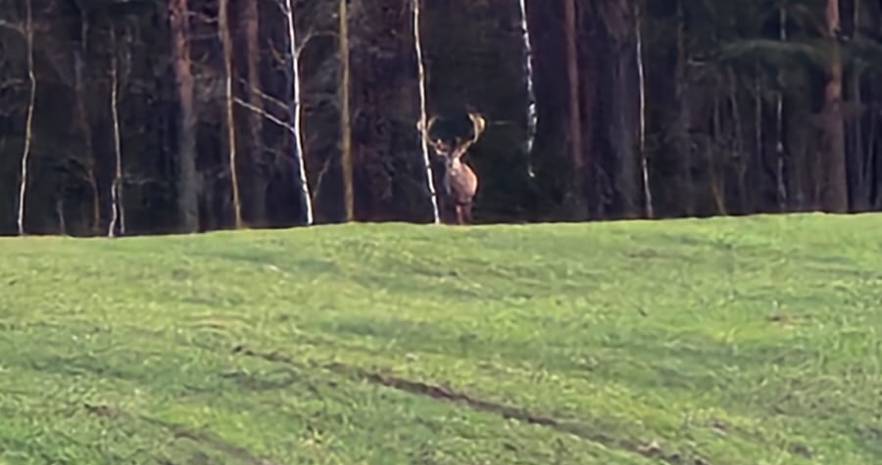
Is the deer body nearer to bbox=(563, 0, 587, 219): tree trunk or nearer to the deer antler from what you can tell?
the deer antler

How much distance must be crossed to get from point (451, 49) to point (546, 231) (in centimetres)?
725

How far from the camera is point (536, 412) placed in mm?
5793

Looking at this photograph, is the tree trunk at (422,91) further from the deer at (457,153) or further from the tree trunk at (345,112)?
the tree trunk at (345,112)

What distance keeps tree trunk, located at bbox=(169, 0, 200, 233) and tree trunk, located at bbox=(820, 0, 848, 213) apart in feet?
17.6

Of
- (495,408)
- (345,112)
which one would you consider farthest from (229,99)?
(495,408)

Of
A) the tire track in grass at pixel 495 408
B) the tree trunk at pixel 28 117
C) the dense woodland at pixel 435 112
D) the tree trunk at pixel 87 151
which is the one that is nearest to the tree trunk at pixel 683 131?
the dense woodland at pixel 435 112

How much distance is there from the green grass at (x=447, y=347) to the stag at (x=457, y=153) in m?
5.07

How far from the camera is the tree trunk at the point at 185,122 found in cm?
1473

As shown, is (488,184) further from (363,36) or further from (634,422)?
(634,422)

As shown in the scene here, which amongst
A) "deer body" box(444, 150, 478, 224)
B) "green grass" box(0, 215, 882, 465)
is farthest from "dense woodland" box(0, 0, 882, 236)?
"green grass" box(0, 215, 882, 465)

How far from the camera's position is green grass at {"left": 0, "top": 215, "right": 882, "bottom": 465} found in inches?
219

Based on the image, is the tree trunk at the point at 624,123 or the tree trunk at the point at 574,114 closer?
the tree trunk at the point at 574,114

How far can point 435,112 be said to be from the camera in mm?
15180

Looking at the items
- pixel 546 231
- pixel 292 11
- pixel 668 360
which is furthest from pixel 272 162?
pixel 668 360
